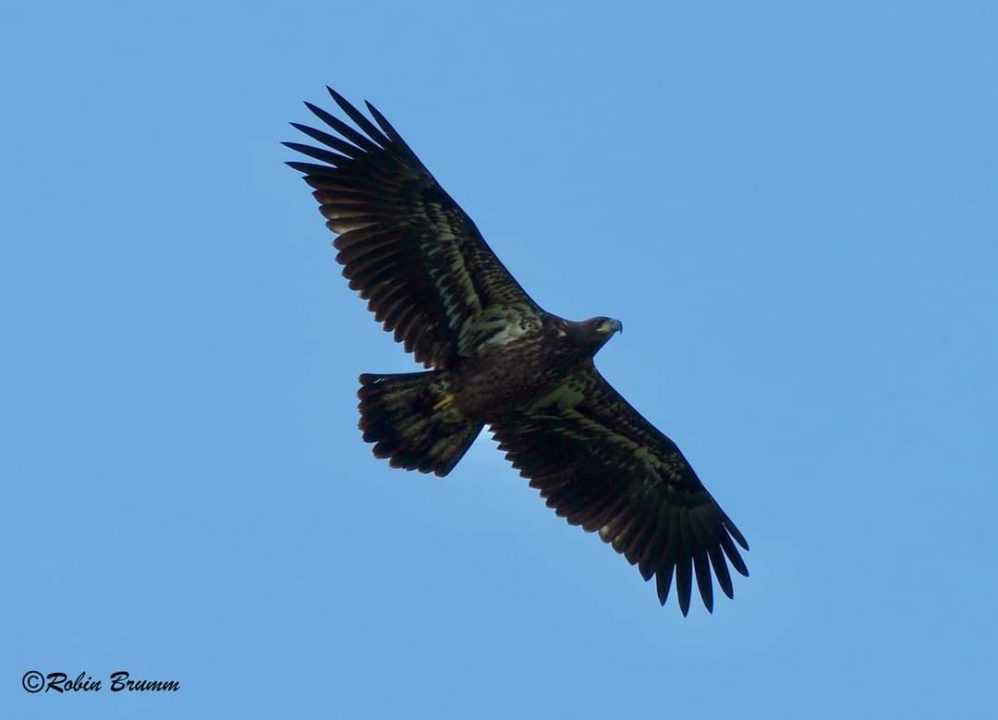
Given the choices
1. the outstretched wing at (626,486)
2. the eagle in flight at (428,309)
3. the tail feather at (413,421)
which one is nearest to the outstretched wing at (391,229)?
the eagle in flight at (428,309)

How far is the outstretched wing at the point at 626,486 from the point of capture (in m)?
17.0

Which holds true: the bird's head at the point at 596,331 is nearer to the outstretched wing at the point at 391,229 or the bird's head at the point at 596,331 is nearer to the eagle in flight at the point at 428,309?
the eagle in flight at the point at 428,309

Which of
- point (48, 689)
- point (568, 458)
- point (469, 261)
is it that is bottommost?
point (48, 689)

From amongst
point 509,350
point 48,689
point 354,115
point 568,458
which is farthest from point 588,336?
point 48,689

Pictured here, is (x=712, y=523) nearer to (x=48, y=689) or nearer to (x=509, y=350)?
(x=509, y=350)

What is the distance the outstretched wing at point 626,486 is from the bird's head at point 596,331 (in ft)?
3.52

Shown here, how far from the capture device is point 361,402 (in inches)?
622

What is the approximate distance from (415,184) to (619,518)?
459cm

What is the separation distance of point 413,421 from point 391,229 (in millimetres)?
2000

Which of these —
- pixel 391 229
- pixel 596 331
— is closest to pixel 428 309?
pixel 391 229

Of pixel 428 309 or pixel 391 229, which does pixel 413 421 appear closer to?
pixel 428 309

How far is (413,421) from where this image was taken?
15.9 metres

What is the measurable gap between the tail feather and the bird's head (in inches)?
59.5

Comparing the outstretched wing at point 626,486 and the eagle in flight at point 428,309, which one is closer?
the eagle in flight at point 428,309
